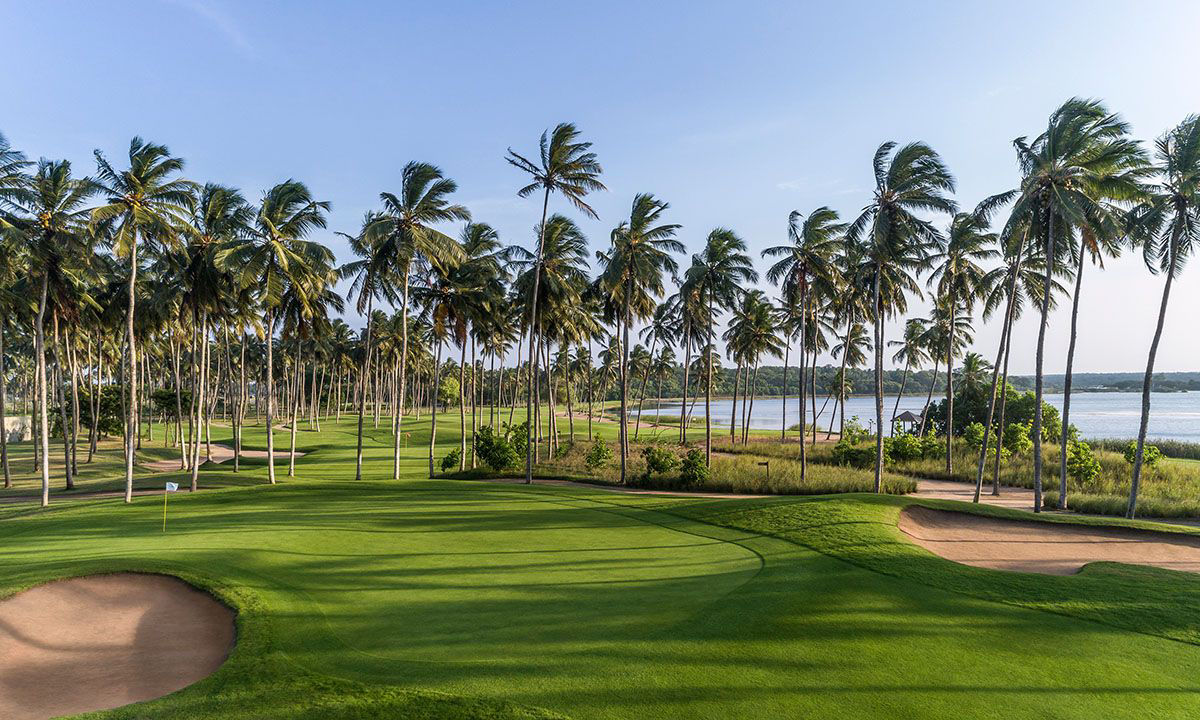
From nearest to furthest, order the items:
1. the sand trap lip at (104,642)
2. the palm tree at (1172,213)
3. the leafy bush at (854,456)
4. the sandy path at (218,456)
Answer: the sand trap lip at (104,642) < the palm tree at (1172,213) < the leafy bush at (854,456) < the sandy path at (218,456)

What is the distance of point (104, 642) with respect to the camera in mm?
9461

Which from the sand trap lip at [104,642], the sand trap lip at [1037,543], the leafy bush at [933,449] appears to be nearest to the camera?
the sand trap lip at [104,642]

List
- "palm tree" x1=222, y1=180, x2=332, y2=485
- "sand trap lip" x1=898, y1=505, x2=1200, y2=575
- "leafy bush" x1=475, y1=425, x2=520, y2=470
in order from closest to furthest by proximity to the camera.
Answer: "sand trap lip" x1=898, y1=505, x2=1200, y2=575, "palm tree" x1=222, y1=180, x2=332, y2=485, "leafy bush" x1=475, y1=425, x2=520, y2=470

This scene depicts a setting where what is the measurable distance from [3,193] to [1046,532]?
125ft

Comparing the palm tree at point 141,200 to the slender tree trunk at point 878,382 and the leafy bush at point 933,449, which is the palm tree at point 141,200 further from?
the leafy bush at point 933,449

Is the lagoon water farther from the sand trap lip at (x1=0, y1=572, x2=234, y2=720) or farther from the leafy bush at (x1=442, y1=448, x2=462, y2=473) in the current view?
the sand trap lip at (x1=0, y1=572, x2=234, y2=720)

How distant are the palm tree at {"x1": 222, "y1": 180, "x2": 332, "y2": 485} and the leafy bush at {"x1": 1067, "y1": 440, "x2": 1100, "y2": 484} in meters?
40.7

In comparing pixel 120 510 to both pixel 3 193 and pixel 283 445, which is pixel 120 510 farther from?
pixel 283 445

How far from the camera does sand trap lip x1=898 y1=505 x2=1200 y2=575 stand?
13289 mm

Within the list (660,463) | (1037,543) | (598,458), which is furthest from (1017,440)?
(598,458)

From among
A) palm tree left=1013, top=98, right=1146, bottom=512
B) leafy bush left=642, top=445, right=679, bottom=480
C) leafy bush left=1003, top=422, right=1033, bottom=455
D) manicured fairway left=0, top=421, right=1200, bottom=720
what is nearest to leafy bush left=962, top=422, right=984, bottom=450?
leafy bush left=1003, top=422, right=1033, bottom=455

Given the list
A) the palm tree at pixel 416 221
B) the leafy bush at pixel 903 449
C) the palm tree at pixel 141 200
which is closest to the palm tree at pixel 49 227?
the palm tree at pixel 141 200

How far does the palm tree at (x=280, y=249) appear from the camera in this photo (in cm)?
2780

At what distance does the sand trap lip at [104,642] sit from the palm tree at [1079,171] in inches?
1091
